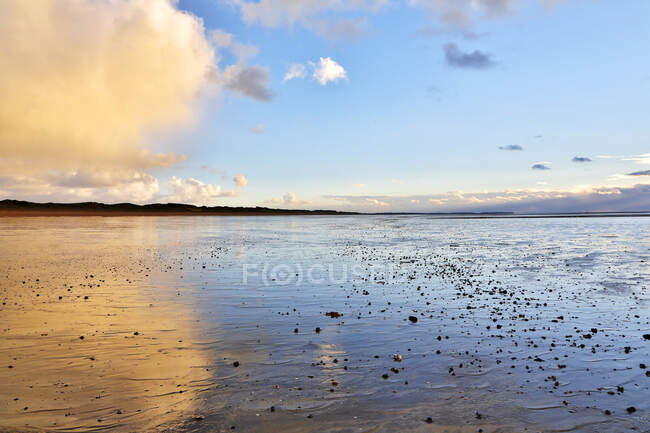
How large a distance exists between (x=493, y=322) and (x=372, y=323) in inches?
165

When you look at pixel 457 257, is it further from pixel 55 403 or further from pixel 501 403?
pixel 55 403

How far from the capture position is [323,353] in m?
10.9

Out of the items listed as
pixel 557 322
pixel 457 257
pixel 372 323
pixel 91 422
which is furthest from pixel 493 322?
pixel 457 257

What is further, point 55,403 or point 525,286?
point 525,286

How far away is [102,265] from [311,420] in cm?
2478

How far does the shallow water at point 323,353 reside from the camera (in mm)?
7586

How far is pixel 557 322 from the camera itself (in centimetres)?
1380

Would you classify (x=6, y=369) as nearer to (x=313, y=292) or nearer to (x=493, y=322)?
(x=313, y=292)

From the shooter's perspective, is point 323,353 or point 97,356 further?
point 323,353

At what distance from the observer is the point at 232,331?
1280 centimetres

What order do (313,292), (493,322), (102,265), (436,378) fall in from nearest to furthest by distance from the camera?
(436,378) → (493,322) → (313,292) → (102,265)

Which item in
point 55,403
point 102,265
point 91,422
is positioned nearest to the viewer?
point 91,422

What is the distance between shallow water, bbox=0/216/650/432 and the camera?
7.59m

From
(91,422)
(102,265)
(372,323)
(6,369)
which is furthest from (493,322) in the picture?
(102,265)
